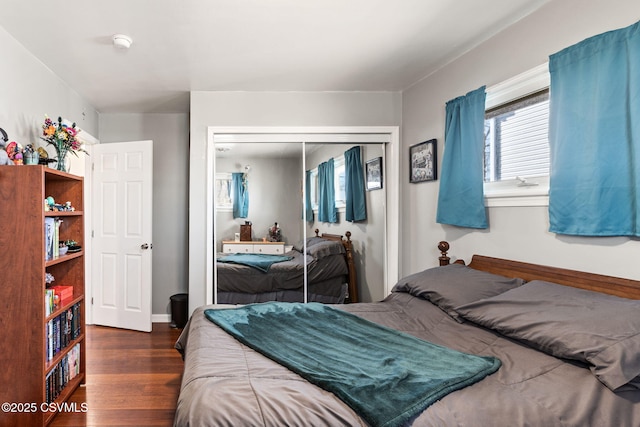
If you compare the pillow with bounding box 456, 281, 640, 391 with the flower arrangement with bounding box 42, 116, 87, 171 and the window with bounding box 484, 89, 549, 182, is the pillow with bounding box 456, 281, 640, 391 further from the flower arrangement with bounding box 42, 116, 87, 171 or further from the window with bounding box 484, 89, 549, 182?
the flower arrangement with bounding box 42, 116, 87, 171

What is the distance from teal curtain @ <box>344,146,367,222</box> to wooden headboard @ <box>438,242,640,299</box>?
4.31 feet

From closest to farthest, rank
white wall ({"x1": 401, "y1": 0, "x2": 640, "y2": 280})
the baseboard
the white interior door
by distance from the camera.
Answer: white wall ({"x1": 401, "y1": 0, "x2": 640, "y2": 280}) < the white interior door < the baseboard

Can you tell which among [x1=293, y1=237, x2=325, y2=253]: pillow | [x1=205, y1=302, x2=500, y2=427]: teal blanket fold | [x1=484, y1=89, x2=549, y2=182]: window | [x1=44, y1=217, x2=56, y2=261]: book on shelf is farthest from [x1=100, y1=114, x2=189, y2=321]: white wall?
[x1=484, y1=89, x2=549, y2=182]: window

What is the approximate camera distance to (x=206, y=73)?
11.4ft

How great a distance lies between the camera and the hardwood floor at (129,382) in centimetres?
246

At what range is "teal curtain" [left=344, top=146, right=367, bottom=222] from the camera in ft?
13.6

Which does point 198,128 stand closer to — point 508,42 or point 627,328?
point 508,42

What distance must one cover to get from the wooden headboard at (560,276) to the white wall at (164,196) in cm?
323

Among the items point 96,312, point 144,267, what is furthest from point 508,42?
point 96,312

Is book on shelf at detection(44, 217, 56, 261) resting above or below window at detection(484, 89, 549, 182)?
below

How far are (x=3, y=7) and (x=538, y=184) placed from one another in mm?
3326

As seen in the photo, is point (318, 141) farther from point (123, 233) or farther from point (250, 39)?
point (123, 233)

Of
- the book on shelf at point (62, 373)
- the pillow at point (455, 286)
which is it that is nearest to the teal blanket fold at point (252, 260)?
the book on shelf at point (62, 373)

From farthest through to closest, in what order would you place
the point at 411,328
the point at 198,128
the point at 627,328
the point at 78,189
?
the point at 198,128 → the point at 78,189 → the point at 411,328 → the point at 627,328
